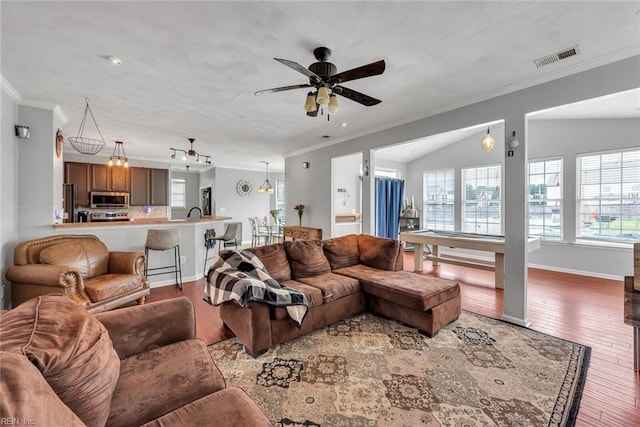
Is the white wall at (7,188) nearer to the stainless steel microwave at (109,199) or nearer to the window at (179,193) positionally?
the stainless steel microwave at (109,199)

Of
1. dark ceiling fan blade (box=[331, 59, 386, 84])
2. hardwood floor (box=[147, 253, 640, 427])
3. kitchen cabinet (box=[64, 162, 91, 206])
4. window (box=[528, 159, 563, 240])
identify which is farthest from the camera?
kitchen cabinet (box=[64, 162, 91, 206])

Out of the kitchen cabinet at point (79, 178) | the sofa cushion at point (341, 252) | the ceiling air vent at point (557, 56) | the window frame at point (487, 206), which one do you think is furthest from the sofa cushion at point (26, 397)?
the kitchen cabinet at point (79, 178)

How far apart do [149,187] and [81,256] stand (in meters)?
4.87

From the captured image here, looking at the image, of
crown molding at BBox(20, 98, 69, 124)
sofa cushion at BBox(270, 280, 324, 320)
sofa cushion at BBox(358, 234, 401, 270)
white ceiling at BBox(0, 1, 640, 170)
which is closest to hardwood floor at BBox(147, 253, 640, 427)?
sofa cushion at BBox(270, 280, 324, 320)

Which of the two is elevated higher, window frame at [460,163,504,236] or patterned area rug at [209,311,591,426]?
window frame at [460,163,504,236]

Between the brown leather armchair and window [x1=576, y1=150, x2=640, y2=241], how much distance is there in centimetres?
740

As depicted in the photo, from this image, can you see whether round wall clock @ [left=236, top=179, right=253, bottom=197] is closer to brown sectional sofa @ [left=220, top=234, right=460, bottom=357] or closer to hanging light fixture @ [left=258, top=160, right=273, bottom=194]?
hanging light fixture @ [left=258, top=160, right=273, bottom=194]

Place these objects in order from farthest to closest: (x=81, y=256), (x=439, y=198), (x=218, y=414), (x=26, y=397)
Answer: (x=439, y=198) → (x=81, y=256) → (x=218, y=414) → (x=26, y=397)

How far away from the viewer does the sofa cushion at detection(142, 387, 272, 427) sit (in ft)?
3.57

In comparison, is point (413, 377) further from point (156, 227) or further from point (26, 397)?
point (156, 227)

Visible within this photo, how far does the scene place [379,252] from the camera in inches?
147

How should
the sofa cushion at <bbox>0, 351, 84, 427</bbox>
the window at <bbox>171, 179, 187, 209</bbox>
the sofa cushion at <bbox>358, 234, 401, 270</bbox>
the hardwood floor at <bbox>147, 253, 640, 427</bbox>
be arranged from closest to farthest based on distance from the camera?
the sofa cushion at <bbox>0, 351, 84, 427</bbox> < the hardwood floor at <bbox>147, 253, 640, 427</bbox> < the sofa cushion at <bbox>358, 234, 401, 270</bbox> < the window at <bbox>171, 179, 187, 209</bbox>

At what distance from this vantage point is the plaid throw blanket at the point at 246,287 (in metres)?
2.38

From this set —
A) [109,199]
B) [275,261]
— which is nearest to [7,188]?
[275,261]
